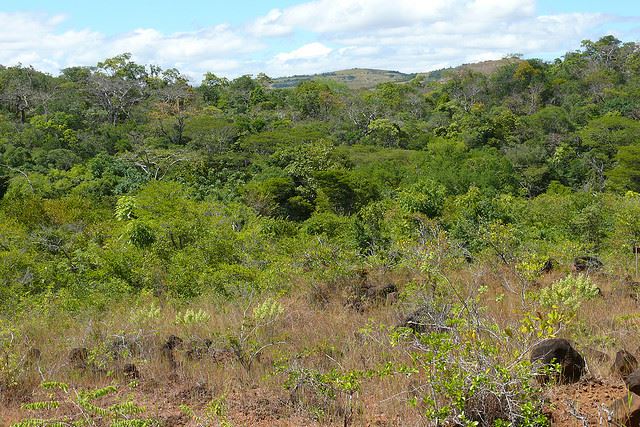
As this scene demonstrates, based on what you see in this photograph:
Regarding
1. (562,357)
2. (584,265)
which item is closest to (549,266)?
(584,265)

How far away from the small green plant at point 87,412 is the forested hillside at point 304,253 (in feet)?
0.07

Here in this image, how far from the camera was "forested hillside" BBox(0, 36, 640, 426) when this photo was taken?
11.9ft

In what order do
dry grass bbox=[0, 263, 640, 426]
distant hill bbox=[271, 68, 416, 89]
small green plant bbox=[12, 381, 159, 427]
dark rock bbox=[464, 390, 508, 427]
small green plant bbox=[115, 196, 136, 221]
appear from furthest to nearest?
distant hill bbox=[271, 68, 416, 89], small green plant bbox=[115, 196, 136, 221], dry grass bbox=[0, 263, 640, 426], small green plant bbox=[12, 381, 159, 427], dark rock bbox=[464, 390, 508, 427]

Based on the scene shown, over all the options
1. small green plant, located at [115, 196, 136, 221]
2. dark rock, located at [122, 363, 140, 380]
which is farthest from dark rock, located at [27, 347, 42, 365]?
small green plant, located at [115, 196, 136, 221]

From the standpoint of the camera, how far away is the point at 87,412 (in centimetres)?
349

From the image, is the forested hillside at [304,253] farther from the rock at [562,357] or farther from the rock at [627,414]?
the rock at [627,414]

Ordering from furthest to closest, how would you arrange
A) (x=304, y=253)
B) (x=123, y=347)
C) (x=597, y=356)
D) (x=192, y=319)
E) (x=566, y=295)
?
(x=304, y=253) → (x=192, y=319) → (x=566, y=295) → (x=123, y=347) → (x=597, y=356)

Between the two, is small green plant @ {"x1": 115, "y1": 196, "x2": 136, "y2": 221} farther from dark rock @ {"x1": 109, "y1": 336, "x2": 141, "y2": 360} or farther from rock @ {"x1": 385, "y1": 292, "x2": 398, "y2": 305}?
dark rock @ {"x1": 109, "y1": 336, "x2": 141, "y2": 360}

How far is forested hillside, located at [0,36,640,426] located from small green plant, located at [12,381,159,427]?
0.02 metres

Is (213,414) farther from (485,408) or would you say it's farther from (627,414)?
(627,414)

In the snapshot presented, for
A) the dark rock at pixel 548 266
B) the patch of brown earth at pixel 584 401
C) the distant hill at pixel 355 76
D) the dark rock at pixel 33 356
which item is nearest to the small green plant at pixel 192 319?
the dark rock at pixel 33 356

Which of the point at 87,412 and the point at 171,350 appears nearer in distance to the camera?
the point at 87,412

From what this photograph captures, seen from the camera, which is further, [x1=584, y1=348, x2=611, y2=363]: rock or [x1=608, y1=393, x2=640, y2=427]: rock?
[x1=584, y1=348, x2=611, y2=363]: rock

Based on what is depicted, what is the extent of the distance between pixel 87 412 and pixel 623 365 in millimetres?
3187
